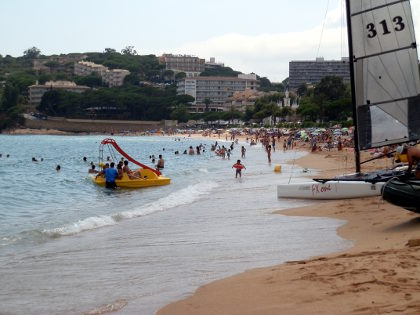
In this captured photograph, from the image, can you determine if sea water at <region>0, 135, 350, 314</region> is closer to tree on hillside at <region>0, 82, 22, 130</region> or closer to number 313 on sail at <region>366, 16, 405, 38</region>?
number 313 on sail at <region>366, 16, 405, 38</region>

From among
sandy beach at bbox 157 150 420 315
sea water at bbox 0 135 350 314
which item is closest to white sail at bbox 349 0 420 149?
sea water at bbox 0 135 350 314

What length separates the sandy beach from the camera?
6.04 meters

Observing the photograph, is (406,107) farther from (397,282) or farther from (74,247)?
(397,282)

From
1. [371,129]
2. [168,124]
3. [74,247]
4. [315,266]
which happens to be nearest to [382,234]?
[315,266]

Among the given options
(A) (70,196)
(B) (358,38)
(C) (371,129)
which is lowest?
(A) (70,196)

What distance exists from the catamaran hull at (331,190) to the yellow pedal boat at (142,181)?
8279 mm

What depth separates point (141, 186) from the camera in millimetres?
25500

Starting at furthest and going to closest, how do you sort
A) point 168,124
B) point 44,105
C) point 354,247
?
1. point 44,105
2. point 168,124
3. point 354,247

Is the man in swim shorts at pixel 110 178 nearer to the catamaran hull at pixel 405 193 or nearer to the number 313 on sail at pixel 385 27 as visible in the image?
the number 313 on sail at pixel 385 27

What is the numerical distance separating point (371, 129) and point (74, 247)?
29.8 ft

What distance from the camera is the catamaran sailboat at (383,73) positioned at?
17.3 meters

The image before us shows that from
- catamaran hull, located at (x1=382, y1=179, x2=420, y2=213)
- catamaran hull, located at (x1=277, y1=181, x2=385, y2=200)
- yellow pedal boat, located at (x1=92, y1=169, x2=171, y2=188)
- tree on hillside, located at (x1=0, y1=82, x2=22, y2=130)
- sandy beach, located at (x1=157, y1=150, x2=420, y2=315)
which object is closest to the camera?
sandy beach, located at (x1=157, y1=150, x2=420, y2=315)

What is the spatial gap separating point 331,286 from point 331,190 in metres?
10.4

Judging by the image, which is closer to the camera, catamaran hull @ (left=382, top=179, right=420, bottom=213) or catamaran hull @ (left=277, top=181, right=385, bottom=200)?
catamaran hull @ (left=382, top=179, right=420, bottom=213)
